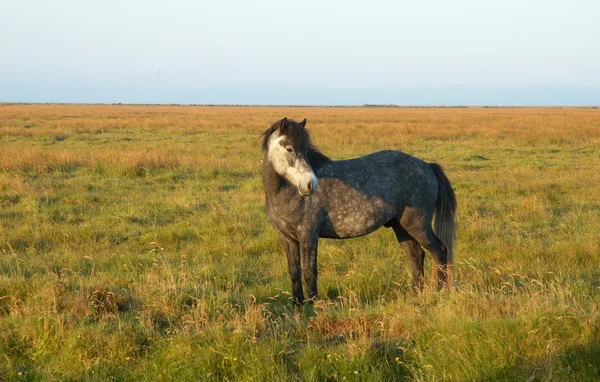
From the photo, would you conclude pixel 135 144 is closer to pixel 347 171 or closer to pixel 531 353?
pixel 347 171

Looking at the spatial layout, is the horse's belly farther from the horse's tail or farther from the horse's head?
the horse's tail

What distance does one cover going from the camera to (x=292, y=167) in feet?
18.1

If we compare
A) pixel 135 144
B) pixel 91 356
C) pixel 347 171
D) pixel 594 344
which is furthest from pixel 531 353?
pixel 135 144

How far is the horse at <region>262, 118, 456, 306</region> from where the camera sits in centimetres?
561

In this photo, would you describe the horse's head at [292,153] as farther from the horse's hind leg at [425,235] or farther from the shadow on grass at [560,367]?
the shadow on grass at [560,367]

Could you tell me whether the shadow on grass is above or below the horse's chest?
below

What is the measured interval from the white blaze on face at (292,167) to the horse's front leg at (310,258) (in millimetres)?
640

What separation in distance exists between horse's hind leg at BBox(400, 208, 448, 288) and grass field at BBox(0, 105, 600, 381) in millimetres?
422

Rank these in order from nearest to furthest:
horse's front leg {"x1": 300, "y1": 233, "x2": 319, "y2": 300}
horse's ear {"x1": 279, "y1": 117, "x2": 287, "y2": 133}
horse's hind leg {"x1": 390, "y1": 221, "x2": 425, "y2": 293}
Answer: horse's ear {"x1": 279, "y1": 117, "x2": 287, "y2": 133} → horse's front leg {"x1": 300, "y1": 233, "x2": 319, "y2": 300} → horse's hind leg {"x1": 390, "y1": 221, "x2": 425, "y2": 293}

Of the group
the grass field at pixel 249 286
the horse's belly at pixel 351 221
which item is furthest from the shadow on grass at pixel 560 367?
the horse's belly at pixel 351 221

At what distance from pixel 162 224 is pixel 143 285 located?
402 centimetres

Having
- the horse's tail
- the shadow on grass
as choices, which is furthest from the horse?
the shadow on grass

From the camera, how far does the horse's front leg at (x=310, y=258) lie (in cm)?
576

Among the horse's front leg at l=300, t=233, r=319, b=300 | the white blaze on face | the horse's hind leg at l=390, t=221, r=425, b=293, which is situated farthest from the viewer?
the horse's hind leg at l=390, t=221, r=425, b=293
